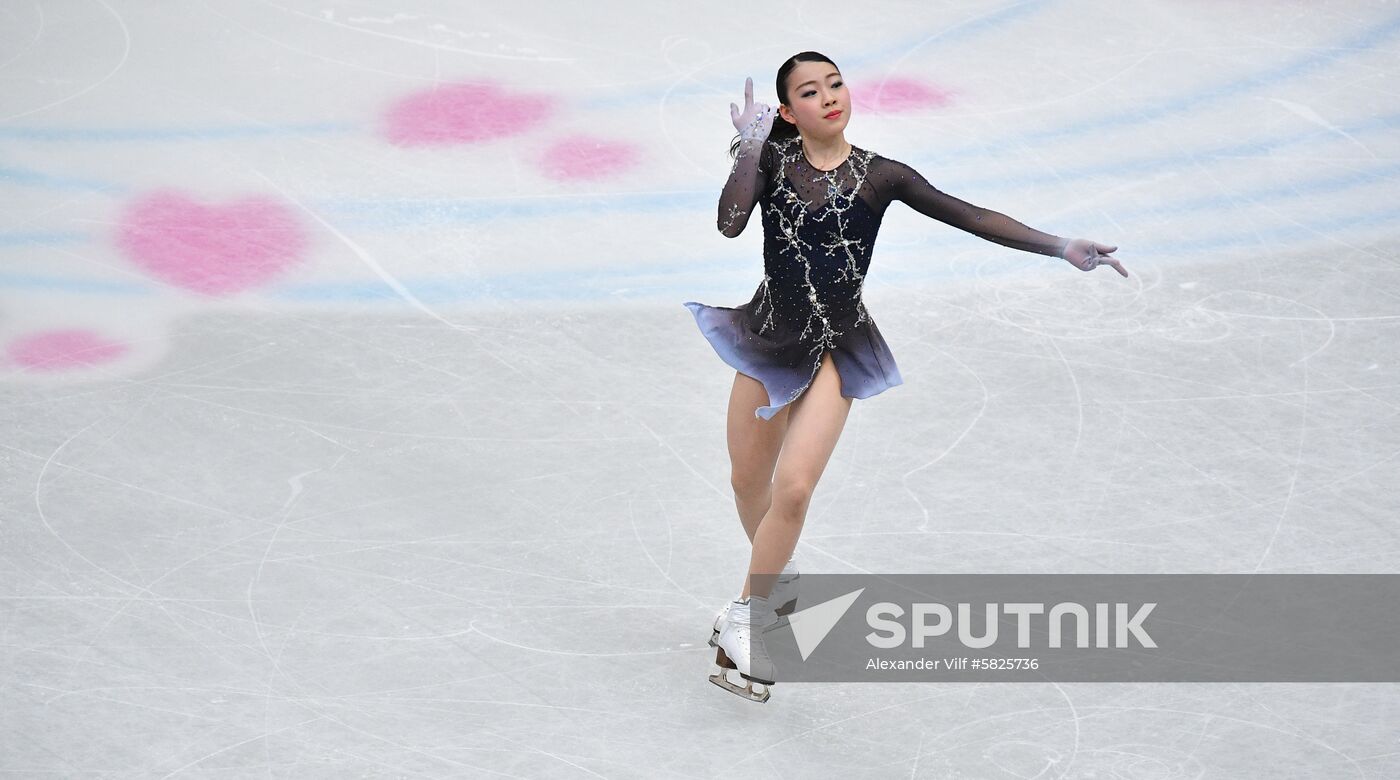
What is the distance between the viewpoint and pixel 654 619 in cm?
463

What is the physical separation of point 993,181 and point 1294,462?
2091mm

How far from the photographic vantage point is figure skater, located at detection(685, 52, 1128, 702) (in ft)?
13.8

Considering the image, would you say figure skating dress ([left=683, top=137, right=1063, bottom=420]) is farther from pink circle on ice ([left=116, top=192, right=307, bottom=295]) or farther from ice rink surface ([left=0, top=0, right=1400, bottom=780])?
pink circle on ice ([left=116, top=192, right=307, bottom=295])

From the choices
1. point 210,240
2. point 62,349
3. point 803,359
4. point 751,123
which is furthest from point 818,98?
point 210,240

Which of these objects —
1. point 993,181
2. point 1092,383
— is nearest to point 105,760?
point 1092,383

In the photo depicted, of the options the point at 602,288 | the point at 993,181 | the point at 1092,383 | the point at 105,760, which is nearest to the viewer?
the point at 105,760

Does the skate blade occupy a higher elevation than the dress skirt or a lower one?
lower

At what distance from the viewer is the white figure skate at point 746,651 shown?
4.33 m

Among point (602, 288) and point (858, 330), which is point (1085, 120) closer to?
point (602, 288)

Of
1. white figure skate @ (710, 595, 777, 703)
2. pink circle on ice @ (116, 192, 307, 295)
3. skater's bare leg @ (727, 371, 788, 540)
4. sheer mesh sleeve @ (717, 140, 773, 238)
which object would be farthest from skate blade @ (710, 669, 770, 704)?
pink circle on ice @ (116, 192, 307, 295)

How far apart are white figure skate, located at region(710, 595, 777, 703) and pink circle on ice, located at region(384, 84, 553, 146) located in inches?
133

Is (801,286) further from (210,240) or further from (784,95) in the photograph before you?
(210,240)

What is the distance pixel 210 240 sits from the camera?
21.3 feet
